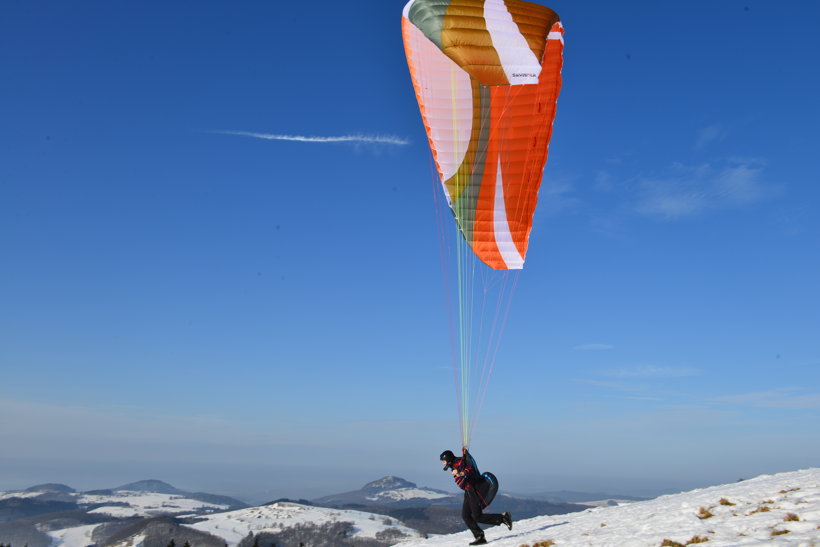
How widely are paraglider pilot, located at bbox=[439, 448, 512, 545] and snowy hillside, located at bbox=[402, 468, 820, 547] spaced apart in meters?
0.75

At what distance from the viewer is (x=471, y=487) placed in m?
14.6

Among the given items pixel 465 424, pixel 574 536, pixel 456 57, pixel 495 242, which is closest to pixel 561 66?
pixel 456 57

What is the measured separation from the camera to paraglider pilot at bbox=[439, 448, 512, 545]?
47.7ft

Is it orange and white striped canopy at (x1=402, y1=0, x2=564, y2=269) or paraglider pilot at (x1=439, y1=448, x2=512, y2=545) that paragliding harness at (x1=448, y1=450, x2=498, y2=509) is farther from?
orange and white striped canopy at (x1=402, y1=0, x2=564, y2=269)

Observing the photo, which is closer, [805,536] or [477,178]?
[805,536]

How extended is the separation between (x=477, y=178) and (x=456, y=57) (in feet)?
13.1

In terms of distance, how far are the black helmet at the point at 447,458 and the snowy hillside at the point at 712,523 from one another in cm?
229

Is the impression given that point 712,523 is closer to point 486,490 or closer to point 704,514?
point 704,514

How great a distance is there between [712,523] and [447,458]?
231 inches

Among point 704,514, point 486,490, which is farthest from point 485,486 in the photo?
point 704,514

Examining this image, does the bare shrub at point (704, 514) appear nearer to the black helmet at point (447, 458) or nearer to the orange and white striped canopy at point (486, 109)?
the black helmet at point (447, 458)

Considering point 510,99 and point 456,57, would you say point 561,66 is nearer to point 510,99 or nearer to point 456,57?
point 510,99

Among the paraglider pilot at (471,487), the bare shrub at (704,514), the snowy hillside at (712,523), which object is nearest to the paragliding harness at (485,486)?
the paraglider pilot at (471,487)

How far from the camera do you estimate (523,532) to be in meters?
16.2
